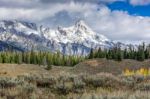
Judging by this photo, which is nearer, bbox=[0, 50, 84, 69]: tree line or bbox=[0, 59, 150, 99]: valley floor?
bbox=[0, 59, 150, 99]: valley floor

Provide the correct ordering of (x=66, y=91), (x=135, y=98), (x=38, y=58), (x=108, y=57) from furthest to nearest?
(x=38, y=58) → (x=108, y=57) → (x=66, y=91) → (x=135, y=98)

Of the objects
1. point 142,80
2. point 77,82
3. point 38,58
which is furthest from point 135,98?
point 38,58

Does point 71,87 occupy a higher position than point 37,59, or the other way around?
point 71,87

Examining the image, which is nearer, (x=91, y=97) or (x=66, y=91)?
(x=91, y=97)

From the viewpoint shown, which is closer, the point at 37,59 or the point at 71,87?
the point at 71,87

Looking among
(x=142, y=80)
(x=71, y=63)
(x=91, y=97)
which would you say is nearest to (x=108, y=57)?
(x=71, y=63)

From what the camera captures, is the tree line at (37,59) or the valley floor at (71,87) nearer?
the valley floor at (71,87)

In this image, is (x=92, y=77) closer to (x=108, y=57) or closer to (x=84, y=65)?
(x=84, y=65)

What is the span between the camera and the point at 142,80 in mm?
21781

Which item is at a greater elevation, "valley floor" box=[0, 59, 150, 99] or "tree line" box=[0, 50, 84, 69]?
"valley floor" box=[0, 59, 150, 99]

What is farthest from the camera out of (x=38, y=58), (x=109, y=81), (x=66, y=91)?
(x=38, y=58)

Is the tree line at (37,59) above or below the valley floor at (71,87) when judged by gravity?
below

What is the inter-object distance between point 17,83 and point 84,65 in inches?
3983

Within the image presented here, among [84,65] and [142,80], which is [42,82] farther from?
[84,65]
